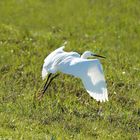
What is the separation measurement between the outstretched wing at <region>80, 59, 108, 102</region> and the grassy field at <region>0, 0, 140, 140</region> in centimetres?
38

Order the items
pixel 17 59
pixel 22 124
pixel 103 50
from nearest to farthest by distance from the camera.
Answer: pixel 22 124 < pixel 17 59 < pixel 103 50

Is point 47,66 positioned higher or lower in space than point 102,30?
higher

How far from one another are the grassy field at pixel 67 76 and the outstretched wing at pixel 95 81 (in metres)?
0.38

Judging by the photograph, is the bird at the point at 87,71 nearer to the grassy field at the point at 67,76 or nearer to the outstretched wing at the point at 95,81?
the outstretched wing at the point at 95,81

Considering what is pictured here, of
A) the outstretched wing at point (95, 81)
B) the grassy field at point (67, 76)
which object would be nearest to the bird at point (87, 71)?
the outstretched wing at point (95, 81)

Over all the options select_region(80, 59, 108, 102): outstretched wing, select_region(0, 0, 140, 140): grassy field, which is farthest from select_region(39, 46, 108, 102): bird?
select_region(0, 0, 140, 140): grassy field

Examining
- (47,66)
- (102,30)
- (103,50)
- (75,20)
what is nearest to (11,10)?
(75,20)

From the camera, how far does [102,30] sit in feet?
41.1

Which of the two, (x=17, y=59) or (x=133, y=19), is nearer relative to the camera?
(x=17, y=59)

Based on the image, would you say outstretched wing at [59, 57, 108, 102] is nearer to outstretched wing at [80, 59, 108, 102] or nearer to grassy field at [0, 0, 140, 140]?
outstretched wing at [80, 59, 108, 102]

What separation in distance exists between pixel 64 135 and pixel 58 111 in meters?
0.95

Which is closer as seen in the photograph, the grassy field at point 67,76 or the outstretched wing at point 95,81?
the grassy field at point 67,76

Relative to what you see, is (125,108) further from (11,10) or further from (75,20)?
(11,10)

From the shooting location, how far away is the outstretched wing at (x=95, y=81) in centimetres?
709
